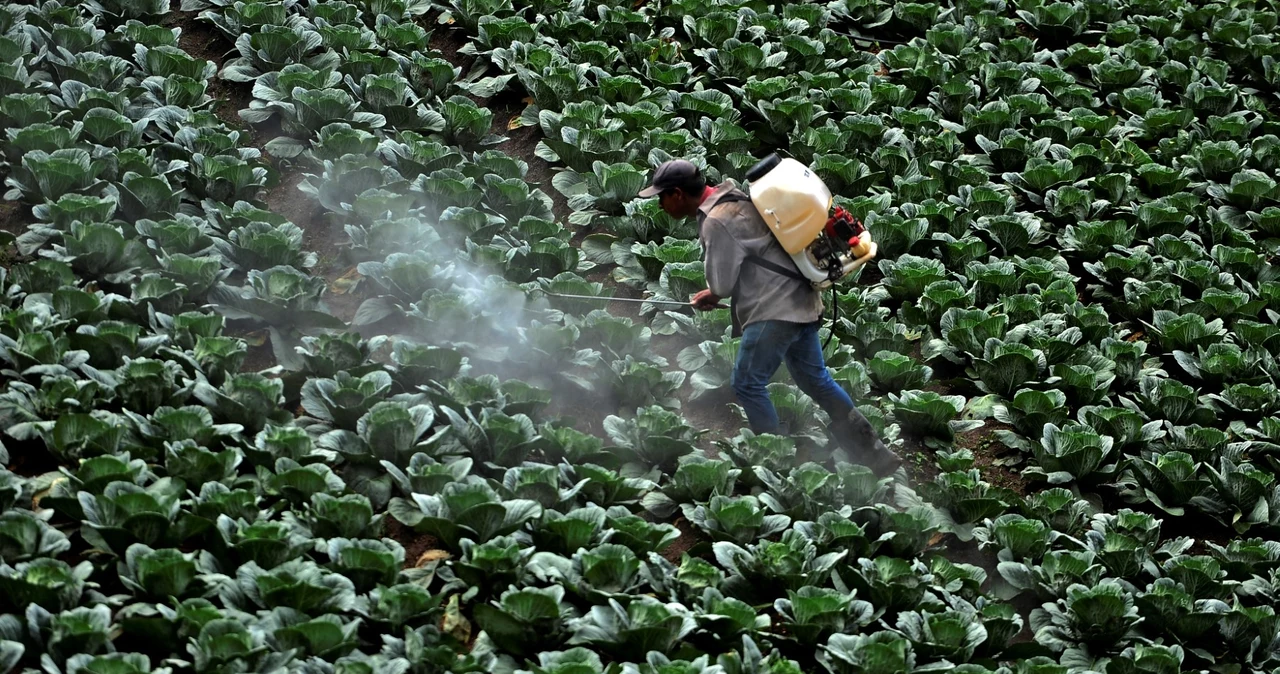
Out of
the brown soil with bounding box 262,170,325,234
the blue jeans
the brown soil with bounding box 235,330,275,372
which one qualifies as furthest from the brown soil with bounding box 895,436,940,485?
the brown soil with bounding box 262,170,325,234

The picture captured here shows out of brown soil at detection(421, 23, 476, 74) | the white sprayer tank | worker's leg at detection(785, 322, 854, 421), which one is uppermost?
the white sprayer tank

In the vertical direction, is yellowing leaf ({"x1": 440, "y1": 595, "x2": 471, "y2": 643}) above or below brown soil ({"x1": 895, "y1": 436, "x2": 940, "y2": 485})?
above

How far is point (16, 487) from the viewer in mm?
5301

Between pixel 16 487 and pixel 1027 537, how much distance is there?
4437 millimetres

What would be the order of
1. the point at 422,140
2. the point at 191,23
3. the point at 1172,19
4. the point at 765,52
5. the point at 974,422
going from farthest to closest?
1. the point at 1172,19
2. the point at 765,52
3. the point at 191,23
4. the point at 422,140
5. the point at 974,422

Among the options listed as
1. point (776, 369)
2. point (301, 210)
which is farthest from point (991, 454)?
point (301, 210)

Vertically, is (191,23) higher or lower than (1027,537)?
higher

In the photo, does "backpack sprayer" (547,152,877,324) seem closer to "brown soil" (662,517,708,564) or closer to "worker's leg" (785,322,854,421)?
"worker's leg" (785,322,854,421)

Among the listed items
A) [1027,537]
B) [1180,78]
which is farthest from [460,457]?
[1180,78]

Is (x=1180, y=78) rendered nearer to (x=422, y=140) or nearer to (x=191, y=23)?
(x=422, y=140)

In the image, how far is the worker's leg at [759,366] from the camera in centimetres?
638

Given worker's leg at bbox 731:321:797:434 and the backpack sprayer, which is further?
worker's leg at bbox 731:321:797:434

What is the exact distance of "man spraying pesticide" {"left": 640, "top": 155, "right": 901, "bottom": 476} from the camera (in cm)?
618

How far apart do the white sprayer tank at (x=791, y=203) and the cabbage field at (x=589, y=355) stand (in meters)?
1.06
